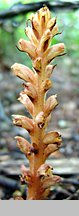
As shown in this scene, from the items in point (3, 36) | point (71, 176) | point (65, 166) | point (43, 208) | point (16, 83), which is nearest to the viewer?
point (43, 208)

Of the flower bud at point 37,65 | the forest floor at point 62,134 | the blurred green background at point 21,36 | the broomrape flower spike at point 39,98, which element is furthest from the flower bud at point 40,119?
the blurred green background at point 21,36

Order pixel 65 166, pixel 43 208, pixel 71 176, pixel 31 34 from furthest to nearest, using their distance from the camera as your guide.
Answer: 1. pixel 65 166
2. pixel 71 176
3. pixel 31 34
4. pixel 43 208

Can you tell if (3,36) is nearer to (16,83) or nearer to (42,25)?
(16,83)

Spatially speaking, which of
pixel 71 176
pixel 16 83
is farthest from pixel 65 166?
pixel 16 83

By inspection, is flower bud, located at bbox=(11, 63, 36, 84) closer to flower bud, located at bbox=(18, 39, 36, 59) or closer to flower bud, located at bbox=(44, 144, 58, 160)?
flower bud, located at bbox=(18, 39, 36, 59)

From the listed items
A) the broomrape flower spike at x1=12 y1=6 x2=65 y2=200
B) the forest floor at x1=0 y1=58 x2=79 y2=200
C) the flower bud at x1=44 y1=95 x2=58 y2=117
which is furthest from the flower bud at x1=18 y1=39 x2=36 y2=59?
the forest floor at x1=0 y1=58 x2=79 y2=200

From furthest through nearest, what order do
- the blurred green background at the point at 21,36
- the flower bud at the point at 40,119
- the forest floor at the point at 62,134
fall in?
the blurred green background at the point at 21,36 < the forest floor at the point at 62,134 < the flower bud at the point at 40,119

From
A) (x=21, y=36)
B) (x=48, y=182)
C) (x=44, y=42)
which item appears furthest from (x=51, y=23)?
(x=21, y=36)

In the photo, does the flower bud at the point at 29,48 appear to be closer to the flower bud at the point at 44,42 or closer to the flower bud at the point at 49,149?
the flower bud at the point at 44,42
